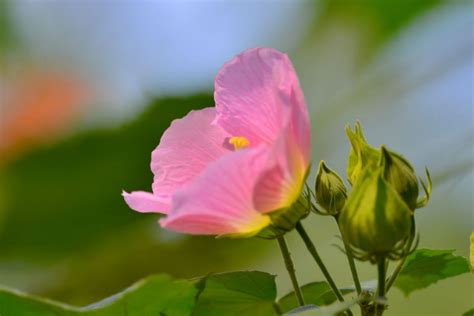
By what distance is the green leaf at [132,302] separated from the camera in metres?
0.40

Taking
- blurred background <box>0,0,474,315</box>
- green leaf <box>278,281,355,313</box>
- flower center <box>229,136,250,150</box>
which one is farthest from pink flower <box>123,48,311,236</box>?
blurred background <box>0,0,474,315</box>

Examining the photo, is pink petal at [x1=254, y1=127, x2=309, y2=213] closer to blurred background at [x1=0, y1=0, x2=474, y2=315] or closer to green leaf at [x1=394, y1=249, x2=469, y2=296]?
green leaf at [x1=394, y1=249, x2=469, y2=296]

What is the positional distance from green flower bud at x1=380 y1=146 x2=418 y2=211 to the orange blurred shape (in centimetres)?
162

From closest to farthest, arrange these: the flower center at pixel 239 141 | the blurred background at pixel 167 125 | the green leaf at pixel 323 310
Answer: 1. the green leaf at pixel 323 310
2. the flower center at pixel 239 141
3. the blurred background at pixel 167 125

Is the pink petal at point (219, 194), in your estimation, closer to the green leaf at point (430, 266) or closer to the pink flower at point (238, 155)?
the pink flower at point (238, 155)

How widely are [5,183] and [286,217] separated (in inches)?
60.4

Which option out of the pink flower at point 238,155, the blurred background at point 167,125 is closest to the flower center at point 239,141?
the pink flower at point 238,155

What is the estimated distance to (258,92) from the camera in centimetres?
47

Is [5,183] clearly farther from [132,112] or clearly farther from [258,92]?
[258,92]

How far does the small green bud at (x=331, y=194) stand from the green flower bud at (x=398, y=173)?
48 mm

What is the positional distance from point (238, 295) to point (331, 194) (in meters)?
0.10

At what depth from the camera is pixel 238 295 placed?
498 millimetres

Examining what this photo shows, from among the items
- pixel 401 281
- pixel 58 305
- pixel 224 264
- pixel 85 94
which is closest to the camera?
pixel 58 305

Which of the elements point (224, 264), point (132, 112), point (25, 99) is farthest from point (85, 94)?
point (224, 264)
